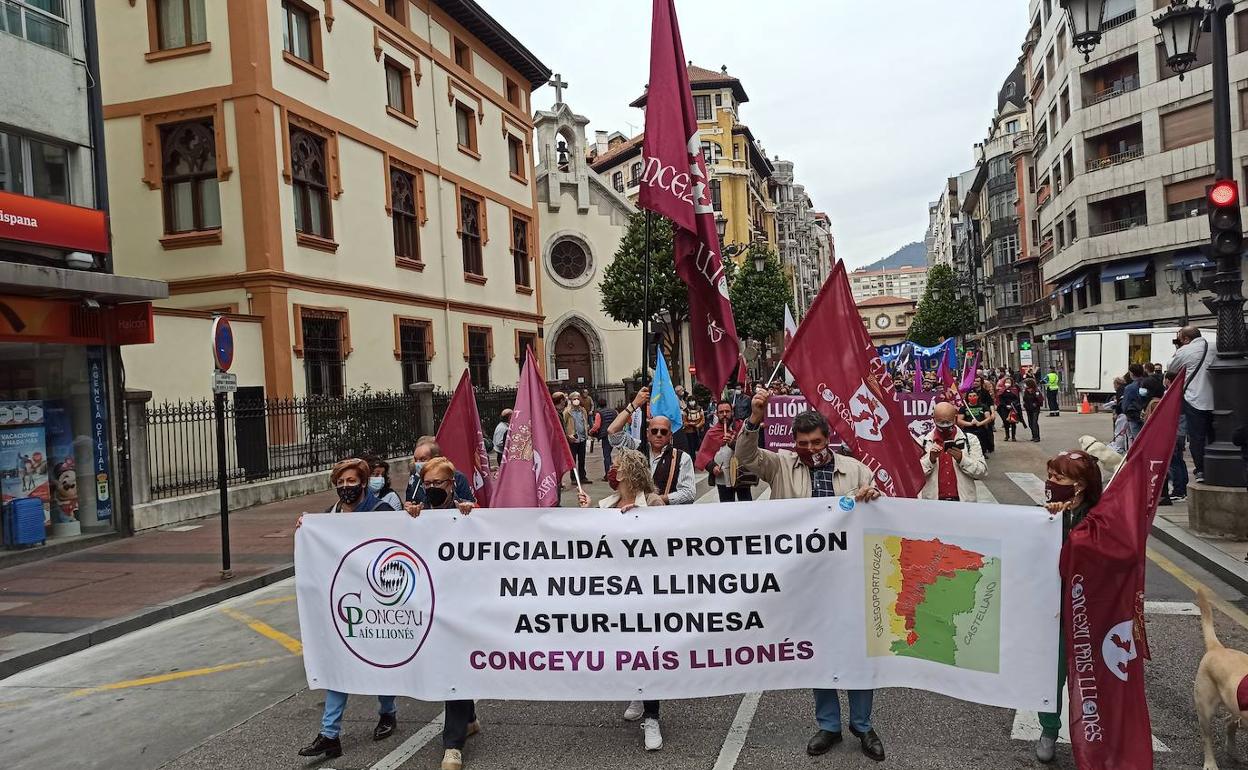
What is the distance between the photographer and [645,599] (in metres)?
4.71

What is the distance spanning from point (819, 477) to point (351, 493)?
8.96ft

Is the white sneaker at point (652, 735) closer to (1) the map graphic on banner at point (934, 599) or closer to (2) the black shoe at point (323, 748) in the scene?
(1) the map graphic on banner at point (934, 599)

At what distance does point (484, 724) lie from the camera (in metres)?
5.18

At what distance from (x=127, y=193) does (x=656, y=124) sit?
16.5m

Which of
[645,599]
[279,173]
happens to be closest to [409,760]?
[645,599]

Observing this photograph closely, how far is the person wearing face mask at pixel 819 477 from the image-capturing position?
178 inches

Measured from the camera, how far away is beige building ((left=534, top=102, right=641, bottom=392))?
42625 mm

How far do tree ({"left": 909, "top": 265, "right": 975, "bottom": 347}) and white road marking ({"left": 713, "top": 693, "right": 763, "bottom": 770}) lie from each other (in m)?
79.4

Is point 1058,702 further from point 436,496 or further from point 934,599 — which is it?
point 436,496

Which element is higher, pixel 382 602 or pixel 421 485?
pixel 421 485

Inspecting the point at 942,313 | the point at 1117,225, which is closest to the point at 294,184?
the point at 1117,225

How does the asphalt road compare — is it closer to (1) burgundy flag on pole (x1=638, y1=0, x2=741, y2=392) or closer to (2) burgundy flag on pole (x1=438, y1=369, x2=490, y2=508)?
(2) burgundy flag on pole (x1=438, y1=369, x2=490, y2=508)

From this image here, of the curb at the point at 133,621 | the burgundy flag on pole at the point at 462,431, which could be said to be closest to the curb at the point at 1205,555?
the burgundy flag on pole at the point at 462,431

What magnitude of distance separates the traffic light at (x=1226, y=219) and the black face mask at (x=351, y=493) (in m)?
8.39
